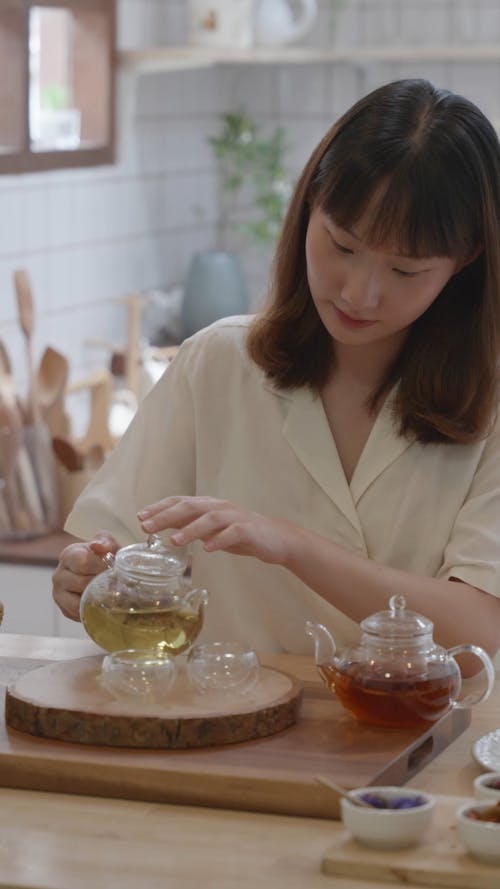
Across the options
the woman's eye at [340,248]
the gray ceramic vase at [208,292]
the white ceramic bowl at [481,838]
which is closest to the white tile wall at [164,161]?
the gray ceramic vase at [208,292]

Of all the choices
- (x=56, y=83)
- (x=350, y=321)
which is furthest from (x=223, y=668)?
(x=56, y=83)

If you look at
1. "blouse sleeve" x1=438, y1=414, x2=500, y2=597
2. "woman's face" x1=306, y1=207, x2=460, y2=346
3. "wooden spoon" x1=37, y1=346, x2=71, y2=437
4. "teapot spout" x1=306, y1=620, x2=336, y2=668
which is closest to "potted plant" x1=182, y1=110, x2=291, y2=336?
"wooden spoon" x1=37, y1=346, x2=71, y2=437

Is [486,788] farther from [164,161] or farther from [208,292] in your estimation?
[164,161]

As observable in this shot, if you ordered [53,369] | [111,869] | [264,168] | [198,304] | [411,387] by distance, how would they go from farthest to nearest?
1. [264,168]
2. [198,304]
3. [53,369]
4. [411,387]
5. [111,869]

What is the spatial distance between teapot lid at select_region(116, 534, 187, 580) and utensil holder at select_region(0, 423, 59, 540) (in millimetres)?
1544

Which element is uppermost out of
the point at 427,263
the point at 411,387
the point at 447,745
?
the point at 427,263

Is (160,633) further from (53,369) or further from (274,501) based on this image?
(53,369)

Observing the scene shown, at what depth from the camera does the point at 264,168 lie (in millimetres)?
5289

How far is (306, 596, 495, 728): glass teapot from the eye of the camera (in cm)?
153

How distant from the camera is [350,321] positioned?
1.76 meters

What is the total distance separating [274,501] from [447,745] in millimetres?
477

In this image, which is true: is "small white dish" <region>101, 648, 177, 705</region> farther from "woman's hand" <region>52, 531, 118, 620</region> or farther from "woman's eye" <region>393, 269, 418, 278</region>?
"woman's eye" <region>393, 269, 418, 278</region>

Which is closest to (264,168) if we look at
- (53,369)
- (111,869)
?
(53,369)

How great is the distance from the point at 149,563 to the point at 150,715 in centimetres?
20
